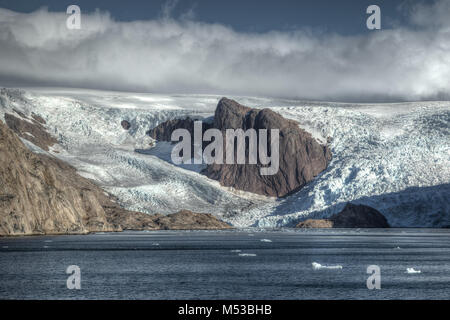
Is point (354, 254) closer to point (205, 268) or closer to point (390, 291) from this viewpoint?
point (205, 268)
